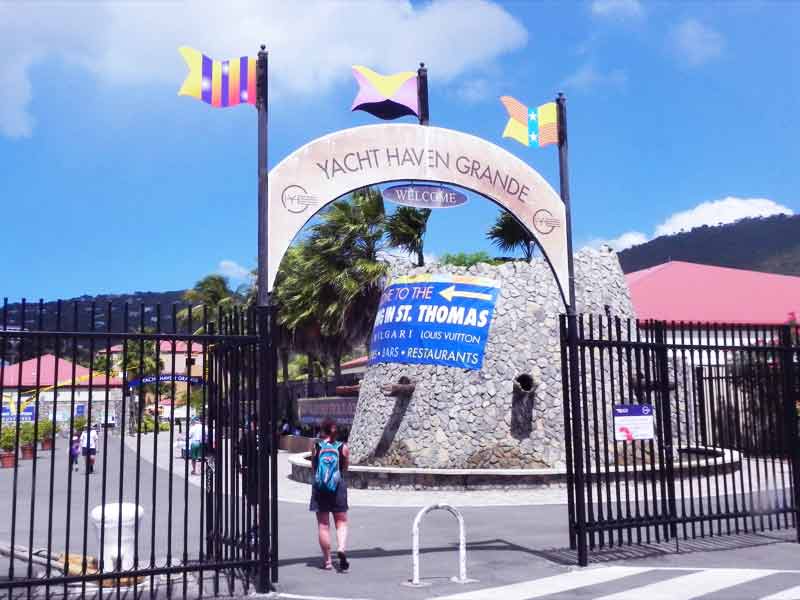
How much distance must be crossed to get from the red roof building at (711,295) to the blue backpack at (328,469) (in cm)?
2650

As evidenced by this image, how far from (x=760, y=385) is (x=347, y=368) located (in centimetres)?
4058

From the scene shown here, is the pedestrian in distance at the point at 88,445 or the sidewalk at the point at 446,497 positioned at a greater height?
the pedestrian in distance at the point at 88,445

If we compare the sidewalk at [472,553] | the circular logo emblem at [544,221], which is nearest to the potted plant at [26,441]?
the sidewalk at [472,553]

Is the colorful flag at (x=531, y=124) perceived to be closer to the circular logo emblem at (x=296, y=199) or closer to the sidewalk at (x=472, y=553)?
the circular logo emblem at (x=296, y=199)

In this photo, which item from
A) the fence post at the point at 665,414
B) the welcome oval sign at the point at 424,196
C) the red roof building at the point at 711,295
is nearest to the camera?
the welcome oval sign at the point at 424,196

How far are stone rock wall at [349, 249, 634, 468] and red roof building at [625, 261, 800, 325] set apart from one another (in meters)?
15.7

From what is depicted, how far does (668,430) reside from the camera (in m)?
9.54

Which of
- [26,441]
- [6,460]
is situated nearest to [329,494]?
[6,460]

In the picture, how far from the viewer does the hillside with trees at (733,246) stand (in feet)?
433

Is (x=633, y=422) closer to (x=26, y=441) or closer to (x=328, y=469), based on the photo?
(x=328, y=469)

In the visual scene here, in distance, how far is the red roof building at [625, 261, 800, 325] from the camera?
114 feet

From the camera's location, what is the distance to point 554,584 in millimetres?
7953

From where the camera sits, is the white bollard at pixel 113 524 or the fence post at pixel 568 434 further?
the fence post at pixel 568 434

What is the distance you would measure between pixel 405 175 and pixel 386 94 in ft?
3.79
